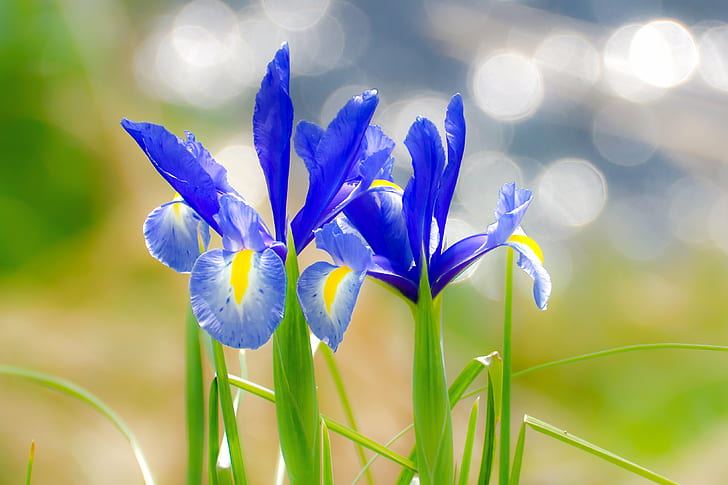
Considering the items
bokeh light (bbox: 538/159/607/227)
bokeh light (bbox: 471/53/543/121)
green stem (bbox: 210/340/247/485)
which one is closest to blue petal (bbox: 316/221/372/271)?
green stem (bbox: 210/340/247/485)

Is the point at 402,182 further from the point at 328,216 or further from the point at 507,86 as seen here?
the point at 328,216

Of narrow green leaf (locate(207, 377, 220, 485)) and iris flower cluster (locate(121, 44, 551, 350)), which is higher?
iris flower cluster (locate(121, 44, 551, 350))

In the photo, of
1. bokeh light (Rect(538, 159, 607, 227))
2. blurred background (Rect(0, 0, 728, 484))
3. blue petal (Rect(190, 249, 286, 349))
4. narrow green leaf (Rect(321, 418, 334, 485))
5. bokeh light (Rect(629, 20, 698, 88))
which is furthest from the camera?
bokeh light (Rect(629, 20, 698, 88))

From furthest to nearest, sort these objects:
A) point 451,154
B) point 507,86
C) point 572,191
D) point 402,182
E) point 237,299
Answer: point 507,86
point 572,191
point 402,182
point 451,154
point 237,299

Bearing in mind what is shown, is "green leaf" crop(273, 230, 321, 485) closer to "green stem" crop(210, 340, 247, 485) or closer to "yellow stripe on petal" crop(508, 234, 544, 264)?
"green stem" crop(210, 340, 247, 485)

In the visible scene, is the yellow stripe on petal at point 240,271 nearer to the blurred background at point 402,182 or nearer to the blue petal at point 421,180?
the blue petal at point 421,180

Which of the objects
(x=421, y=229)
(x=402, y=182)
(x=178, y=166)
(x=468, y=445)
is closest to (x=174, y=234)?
(x=178, y=166)

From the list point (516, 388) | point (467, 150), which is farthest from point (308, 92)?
point (516, 388)
